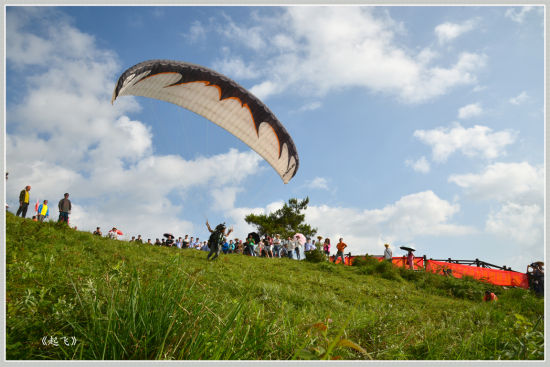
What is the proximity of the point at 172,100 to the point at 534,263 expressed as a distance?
16.7 m

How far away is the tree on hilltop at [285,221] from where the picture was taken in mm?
45531

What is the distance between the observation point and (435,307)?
393 inches

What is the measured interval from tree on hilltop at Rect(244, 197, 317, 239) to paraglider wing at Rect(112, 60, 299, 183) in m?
31.6

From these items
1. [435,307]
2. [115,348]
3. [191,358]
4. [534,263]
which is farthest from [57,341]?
[534,263]

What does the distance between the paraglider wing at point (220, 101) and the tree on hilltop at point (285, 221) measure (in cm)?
3163

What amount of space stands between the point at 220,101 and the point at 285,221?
1383 inches

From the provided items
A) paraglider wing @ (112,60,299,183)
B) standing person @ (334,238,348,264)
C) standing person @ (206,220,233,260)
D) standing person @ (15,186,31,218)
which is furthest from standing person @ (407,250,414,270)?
standing person @ (15,186,31,218)

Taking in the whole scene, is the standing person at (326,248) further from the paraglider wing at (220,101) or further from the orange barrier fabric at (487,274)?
the paraglider wing at (220,101)

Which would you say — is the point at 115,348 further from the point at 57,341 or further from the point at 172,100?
the point at 172,100

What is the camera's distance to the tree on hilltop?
45531mm

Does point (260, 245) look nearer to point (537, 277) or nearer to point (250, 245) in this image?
point (250, 245)

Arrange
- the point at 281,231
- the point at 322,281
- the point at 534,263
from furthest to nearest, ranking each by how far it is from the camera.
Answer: the point at 281,231
the point at 534,263
the point at 322,281

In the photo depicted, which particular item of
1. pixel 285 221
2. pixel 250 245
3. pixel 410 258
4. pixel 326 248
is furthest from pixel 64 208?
pixel 285 221

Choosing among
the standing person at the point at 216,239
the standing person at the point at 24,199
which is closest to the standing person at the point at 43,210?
the standing person at the point at 24,199
